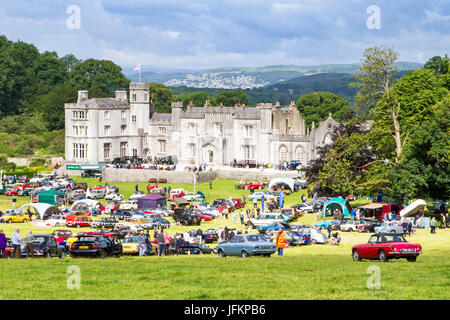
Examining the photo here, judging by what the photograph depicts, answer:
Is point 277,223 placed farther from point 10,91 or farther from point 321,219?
point 10,91

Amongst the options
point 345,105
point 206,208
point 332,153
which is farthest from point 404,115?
point 345,105

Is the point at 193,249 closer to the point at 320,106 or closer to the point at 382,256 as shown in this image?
the point at 382,256

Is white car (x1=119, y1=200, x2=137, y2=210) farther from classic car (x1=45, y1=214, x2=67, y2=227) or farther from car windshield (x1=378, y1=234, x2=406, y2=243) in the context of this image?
car windshield (x1=378, y1=234, x2=406, y2=243)

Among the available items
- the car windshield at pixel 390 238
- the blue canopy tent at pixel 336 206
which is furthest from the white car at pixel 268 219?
the car windshield at pixel 390 238

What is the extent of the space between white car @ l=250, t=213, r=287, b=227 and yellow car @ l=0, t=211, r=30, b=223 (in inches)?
762

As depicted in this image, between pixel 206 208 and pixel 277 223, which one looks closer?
pixel 277 223

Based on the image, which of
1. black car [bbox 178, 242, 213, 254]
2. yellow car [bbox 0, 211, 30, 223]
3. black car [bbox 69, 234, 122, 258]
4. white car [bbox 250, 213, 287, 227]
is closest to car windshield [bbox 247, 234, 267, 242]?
black car [bbox 178, 242, 213, 254]

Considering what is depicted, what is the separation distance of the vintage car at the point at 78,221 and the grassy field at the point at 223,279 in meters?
28.2

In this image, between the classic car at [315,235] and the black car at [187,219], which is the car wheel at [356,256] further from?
the black car at [187,219]

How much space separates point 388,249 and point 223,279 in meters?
9.08

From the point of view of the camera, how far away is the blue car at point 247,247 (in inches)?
1304

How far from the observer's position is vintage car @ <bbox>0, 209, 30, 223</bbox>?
61.1m

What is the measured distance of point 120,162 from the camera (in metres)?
102

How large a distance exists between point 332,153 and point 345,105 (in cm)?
9122
